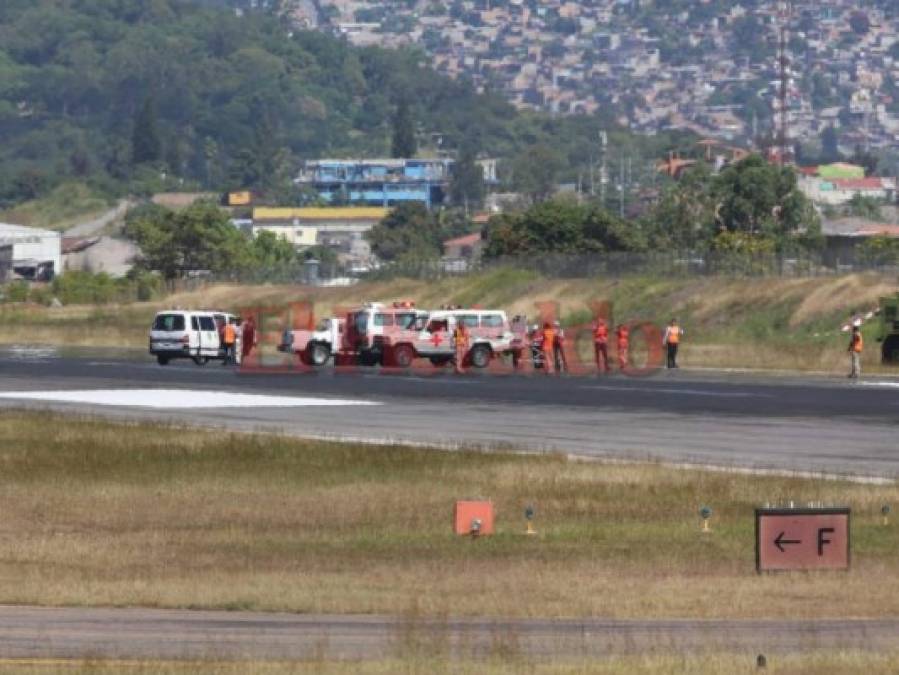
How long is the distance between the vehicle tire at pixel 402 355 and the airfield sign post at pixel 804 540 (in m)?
53.3

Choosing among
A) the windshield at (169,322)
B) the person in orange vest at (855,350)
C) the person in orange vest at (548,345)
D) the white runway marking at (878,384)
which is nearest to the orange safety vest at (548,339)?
the person in orange vest at (548,345)

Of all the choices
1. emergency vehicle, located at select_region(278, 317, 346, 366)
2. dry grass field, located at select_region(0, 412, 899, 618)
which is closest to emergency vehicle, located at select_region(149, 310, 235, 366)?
emergency vehicle, located at select_region(278, 317, 346, 366)

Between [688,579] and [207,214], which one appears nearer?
[688,579]

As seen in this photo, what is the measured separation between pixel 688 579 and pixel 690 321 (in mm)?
84715

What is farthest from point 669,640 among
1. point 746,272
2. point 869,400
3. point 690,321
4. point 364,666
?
point 746,272

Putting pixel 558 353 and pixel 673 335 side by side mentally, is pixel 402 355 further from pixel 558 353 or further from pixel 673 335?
pixel 673 335

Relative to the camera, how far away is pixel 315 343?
285 feet

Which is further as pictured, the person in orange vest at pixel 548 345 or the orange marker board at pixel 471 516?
the person in orange vest at pixel 548 345

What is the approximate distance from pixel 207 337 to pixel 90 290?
9393 cm

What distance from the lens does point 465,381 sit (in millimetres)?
74125

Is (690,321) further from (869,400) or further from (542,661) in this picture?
(542,661)

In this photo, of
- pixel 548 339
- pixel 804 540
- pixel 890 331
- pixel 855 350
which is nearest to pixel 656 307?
pixel 890 331

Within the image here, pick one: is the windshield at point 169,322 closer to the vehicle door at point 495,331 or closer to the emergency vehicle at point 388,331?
the emergency vehicle at point 388,331

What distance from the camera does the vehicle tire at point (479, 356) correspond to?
8244 cm
